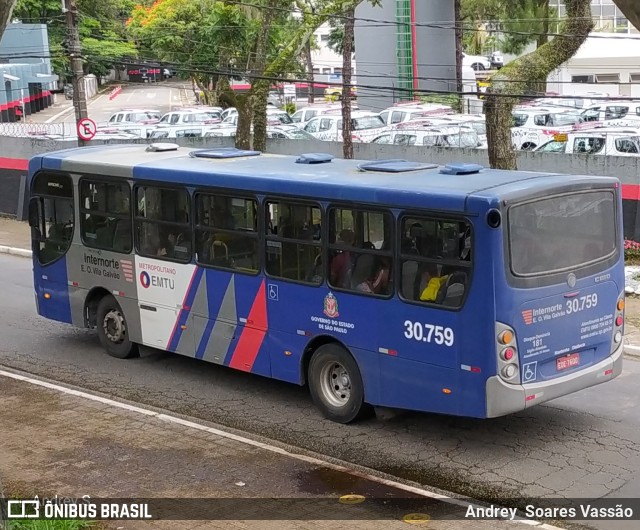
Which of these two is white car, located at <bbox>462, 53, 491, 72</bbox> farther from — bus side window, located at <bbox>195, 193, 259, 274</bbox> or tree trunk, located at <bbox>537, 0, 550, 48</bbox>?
bus side window, located at <bbox>195, 193, 259, 274</bbox>

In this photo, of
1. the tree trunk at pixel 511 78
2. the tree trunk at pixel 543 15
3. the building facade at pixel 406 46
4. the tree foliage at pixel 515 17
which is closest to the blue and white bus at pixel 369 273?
the tree trunk at pixel 511 78

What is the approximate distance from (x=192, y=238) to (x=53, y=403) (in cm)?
261

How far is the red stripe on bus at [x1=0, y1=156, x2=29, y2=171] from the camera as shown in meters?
29.0

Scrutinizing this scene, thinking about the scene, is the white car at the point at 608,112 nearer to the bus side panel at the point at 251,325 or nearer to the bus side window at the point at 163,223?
the bus side window at the point at 163,223

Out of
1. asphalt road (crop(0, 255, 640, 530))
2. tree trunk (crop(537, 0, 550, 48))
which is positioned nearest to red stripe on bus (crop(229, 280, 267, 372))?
asphalt road (crop(0, 255, 640, 530))

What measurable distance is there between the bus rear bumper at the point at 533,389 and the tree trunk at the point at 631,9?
17.1 ft

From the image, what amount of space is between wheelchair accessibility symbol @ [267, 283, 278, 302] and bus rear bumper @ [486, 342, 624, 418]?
9.78 feet

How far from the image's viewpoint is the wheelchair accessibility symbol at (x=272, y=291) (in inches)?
455

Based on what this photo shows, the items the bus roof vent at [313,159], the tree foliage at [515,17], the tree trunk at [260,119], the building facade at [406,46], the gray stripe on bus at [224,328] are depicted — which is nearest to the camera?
the gray stripe on bus at [224,328]

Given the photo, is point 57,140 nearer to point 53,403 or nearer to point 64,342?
point 64,342

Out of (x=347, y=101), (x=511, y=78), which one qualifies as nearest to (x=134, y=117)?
(x=347, y=101)

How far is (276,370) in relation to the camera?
11758 mm

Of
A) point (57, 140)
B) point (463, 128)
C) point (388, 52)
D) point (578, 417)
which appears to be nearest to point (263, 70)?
point (57, 140)

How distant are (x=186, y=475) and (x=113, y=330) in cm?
489
